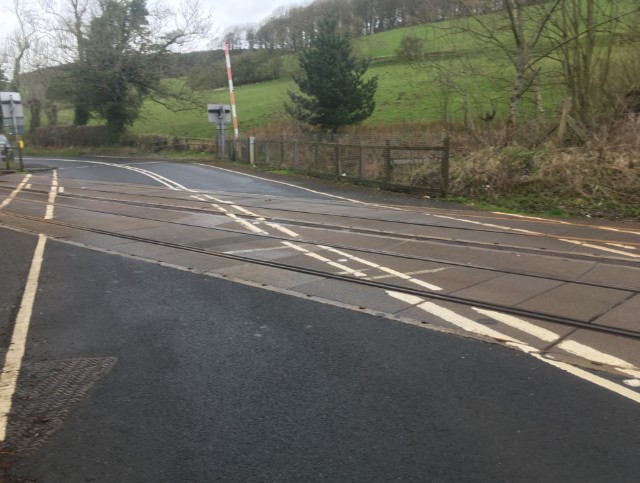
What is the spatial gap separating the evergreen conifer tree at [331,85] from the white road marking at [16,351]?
2821cm

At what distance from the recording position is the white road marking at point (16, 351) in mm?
4170

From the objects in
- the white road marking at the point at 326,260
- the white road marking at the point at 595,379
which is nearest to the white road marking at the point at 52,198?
the white road marking at the point at 326,260

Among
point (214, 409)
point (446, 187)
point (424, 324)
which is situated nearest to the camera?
point (214, 409)

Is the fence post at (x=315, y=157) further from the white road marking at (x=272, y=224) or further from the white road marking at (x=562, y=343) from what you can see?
the white road marking at (x=562, y=343)

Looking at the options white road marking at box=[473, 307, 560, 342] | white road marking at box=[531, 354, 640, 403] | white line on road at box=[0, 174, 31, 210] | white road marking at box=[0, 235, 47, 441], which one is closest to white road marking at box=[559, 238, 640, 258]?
white road marking at box=[473, 307, 560, 342]

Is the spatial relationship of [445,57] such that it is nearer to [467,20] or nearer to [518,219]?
[467,20]

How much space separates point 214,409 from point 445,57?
77.4ft

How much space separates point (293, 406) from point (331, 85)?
104 ft

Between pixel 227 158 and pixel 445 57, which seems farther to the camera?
pixel 227 158

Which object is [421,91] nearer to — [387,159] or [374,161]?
[374,161]

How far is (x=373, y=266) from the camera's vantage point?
8.17 metres

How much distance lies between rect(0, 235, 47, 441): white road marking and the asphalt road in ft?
0.23

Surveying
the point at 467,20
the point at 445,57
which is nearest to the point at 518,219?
the point at 467,20

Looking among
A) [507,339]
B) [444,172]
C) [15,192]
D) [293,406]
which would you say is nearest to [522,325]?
[507,339]
